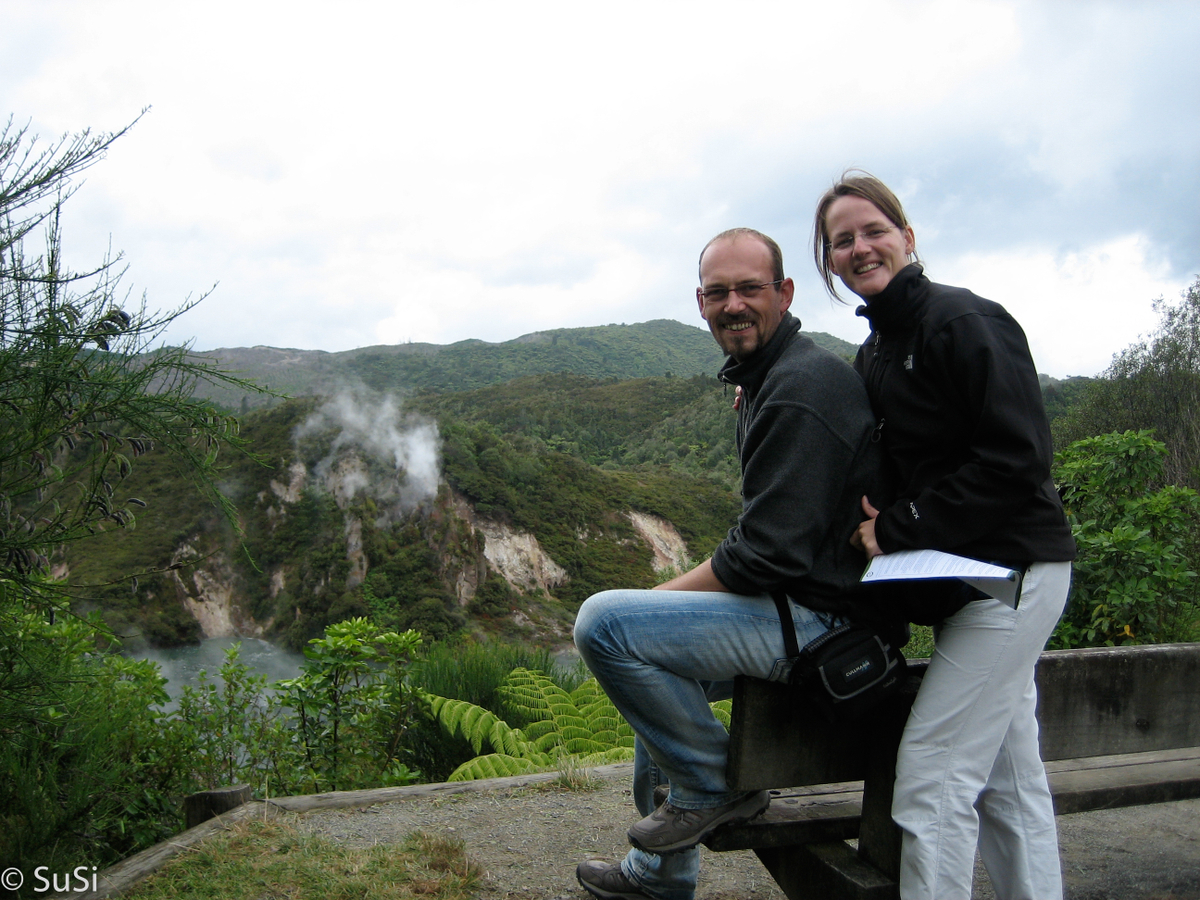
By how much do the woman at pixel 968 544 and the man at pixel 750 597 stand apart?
0.11 metres

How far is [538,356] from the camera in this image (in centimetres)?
6106

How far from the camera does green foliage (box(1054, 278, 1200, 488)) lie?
27970 mm

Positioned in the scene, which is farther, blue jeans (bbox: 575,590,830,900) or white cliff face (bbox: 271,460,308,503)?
white cliff face (bbox: 271,460,308,503)

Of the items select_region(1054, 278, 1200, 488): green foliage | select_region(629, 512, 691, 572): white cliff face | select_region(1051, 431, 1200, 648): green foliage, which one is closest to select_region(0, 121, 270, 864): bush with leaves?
select_region(1051, 431, 1200, 648): green foliage

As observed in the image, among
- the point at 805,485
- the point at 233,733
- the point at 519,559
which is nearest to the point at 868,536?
the point at 805,485

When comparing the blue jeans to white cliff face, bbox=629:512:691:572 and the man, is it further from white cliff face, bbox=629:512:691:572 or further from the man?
white cliff face, bbox=629:512:691:572

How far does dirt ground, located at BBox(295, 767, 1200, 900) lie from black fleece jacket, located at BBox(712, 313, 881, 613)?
1.40m

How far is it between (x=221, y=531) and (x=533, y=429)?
16.6 meters

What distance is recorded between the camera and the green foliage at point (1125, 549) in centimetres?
479

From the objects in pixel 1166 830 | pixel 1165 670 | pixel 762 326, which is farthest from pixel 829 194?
pixel 1166 830

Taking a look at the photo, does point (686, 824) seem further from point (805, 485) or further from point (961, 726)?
point (805, 485)

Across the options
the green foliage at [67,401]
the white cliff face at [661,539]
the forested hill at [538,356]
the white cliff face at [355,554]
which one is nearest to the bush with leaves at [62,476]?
the green foliage at [67,401]

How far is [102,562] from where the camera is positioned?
7.20 metres

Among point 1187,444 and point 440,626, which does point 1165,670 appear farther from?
point 1187,444
